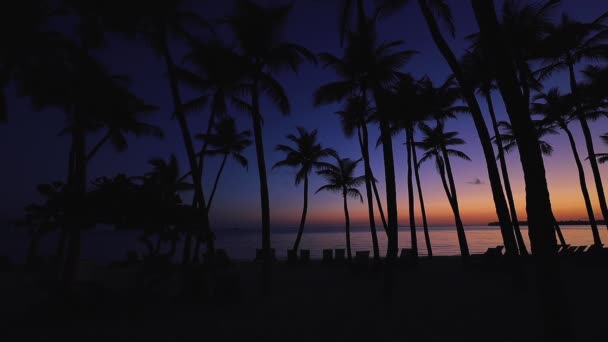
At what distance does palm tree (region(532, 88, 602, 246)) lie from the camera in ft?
64.8

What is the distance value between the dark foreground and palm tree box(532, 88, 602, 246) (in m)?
10.8

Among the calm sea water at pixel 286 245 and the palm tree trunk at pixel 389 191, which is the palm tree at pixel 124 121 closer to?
the palm tree trunk at pixel 389 191

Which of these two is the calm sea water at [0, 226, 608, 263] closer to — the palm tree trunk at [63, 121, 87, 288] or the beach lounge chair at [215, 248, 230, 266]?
the beach lounge chair at [215, 248, 230, 266]

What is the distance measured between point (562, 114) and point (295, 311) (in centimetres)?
2303

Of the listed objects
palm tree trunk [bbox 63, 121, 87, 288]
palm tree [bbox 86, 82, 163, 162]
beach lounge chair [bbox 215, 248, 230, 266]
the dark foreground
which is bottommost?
the dark foreground

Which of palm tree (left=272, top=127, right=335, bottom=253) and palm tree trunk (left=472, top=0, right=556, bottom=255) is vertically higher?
palm tree (left=272, top=127, right=335, bottom=253)

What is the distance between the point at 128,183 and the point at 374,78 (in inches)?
317

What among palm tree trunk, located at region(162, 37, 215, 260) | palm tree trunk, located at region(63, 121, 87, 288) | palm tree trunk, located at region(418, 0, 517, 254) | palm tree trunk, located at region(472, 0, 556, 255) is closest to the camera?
palm tree trunk, located at region(472, 0, 556, 255)

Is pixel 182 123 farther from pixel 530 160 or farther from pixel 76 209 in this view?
pixel 530 160

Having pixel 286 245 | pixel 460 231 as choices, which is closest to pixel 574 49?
pixel 460 231

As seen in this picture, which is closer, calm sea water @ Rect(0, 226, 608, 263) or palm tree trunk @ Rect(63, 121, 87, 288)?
palm tree trunk @ Rect(63, 121, 87, 288)

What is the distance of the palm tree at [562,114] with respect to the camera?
19.8 metres

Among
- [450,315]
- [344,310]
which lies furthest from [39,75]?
[450,315]

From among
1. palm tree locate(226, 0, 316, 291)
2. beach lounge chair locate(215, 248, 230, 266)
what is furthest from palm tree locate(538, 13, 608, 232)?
beach lounge chair locate(215, 248, 230, 266)
